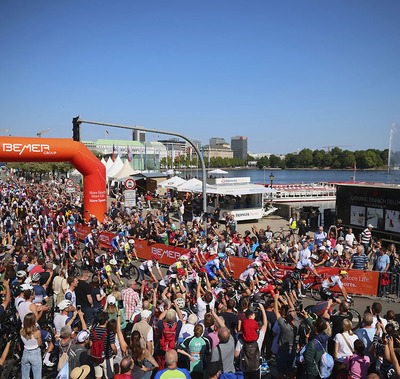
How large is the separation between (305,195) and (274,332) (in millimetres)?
29080

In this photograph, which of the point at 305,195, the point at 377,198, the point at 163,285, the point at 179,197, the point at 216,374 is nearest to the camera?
the point at 216,374

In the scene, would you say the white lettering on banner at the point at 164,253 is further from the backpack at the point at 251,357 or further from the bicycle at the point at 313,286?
the backpack at the point at 251,357

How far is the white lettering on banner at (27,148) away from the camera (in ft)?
51.4

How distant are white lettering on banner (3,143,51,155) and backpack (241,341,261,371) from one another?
48.7ft

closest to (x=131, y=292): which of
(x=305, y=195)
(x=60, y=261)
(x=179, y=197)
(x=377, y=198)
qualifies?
(x=60, y=261)

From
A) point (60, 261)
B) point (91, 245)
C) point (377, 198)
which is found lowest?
point (60, 261)

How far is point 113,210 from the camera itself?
2069 centimetres

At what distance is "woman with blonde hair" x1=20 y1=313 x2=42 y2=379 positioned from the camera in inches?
202

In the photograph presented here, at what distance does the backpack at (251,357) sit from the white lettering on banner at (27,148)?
584 inches

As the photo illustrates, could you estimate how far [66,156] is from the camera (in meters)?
17.5

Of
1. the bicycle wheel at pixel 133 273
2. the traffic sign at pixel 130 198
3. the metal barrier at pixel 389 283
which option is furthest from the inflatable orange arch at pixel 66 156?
the metal barrier at pixel 389 283

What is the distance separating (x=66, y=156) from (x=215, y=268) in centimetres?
1209

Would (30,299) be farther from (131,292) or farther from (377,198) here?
(377,198)

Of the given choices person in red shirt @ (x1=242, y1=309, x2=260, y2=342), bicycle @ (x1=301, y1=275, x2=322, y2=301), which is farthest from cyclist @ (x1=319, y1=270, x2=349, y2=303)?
person in red shirt @ (x1=242, y1=309, x2=260, y2=342)
